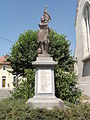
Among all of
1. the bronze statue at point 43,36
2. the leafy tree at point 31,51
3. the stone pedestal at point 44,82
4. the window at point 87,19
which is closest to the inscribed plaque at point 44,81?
the stone pedestal at point 44,82

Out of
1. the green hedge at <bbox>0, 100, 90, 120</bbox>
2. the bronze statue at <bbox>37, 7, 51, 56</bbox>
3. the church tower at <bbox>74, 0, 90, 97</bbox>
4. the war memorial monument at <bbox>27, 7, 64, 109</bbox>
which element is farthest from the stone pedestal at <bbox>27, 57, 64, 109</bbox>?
the church tower at <bbox>74, 0, 90, 97</bbox>

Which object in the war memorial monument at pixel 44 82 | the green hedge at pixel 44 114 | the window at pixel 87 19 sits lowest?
the green hedge at pixel 44 114

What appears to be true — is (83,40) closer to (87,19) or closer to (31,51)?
(87,19)

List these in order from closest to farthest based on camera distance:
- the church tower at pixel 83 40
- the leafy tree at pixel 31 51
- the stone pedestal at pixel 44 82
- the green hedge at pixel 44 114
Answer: the green hedge at pixel 44 114, the stone pedestal at pixel 44 82, the leafy tree at pixel 31 51, the church tower at pixel 83 40

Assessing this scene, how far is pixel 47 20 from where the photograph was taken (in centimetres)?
771

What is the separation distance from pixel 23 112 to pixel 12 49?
12.4 m

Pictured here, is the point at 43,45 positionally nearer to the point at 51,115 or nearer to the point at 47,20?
the point at 47,20

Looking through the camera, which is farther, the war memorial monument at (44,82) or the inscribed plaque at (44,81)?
the inscribed plaque at (44,81)

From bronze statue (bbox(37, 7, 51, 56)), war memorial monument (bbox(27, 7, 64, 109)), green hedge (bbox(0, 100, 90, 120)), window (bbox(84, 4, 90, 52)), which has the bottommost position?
green hedge (bbox(0, 100, 90, 120))

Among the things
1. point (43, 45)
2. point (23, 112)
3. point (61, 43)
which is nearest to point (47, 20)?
point (43, 45)

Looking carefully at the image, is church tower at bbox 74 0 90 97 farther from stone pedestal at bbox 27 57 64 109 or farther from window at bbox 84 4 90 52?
stone pedestal at bbox 27 57 64 109

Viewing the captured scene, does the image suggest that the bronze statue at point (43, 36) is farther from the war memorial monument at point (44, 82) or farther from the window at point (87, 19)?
the window at point (87, 19)

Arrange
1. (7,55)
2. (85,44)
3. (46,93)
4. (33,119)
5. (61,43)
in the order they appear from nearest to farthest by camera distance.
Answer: (33,119)
(46,93)
(61,43)
(7,55)
(85,44)

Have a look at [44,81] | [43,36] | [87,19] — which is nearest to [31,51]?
[87,19]
